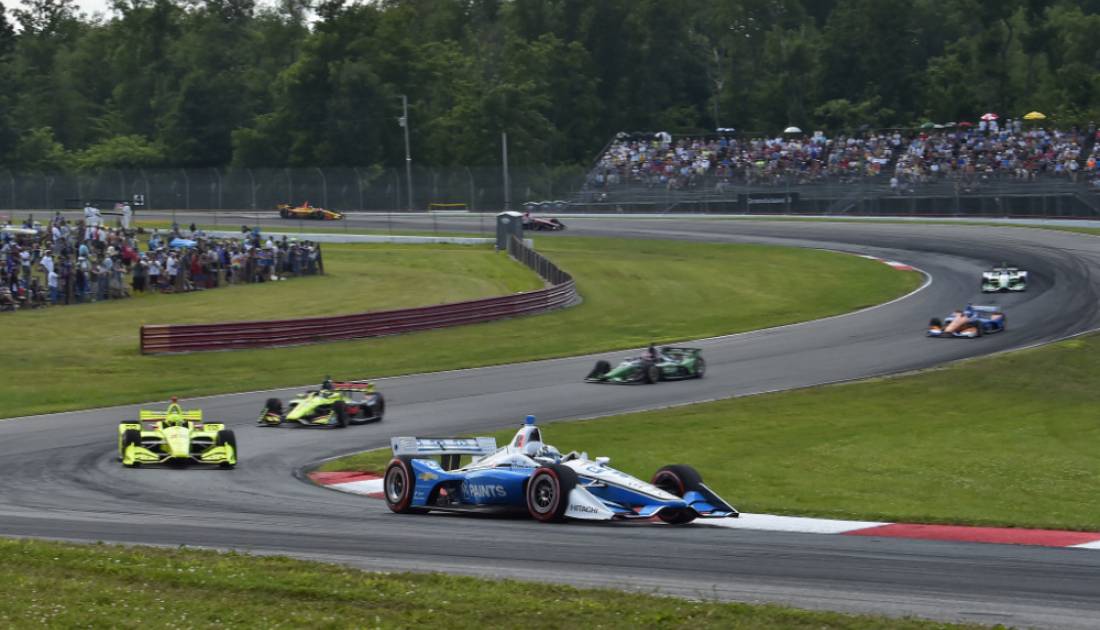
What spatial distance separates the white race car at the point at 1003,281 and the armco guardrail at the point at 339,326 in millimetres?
13005

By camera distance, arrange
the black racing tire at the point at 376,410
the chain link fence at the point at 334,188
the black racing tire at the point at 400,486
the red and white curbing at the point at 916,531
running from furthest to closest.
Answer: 1. the chain link fence at the point at 334,188
2. the black racing tire at the point at 376,410
3. the black racing tire at the point at 400,486
4. the red and white curbing at the point at 916,531

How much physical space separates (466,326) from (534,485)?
2381cm

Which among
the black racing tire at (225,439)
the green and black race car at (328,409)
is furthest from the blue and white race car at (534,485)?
the green and black race car at (328,409)

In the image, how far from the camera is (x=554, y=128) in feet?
319

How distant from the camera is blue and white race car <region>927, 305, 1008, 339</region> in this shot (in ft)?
109

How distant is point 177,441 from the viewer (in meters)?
19.1

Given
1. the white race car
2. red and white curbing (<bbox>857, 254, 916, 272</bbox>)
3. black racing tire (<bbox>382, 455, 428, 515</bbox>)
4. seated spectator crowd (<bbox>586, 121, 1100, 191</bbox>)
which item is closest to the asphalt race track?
black racing tire (<bbox>382, 455, 428, 515</bbox>)

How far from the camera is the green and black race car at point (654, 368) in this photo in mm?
27641

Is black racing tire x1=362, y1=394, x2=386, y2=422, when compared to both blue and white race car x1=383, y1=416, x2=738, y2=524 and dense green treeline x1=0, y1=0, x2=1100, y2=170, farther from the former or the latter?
dense green treeline x1=0, y1=0, x2=1100, y2=170

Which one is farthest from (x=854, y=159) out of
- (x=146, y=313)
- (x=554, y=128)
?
(x=146, y=313)

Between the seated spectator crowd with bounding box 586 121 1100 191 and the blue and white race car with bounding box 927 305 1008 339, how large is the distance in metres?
27.0

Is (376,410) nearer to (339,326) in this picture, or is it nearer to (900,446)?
(900,446)

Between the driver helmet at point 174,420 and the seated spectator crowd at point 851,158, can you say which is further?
the seated spectator crowd at point 851,158

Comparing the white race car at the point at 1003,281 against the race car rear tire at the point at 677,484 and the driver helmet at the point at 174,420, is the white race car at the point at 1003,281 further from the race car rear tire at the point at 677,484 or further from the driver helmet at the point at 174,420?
the race car rear tire at the point at 677,484
